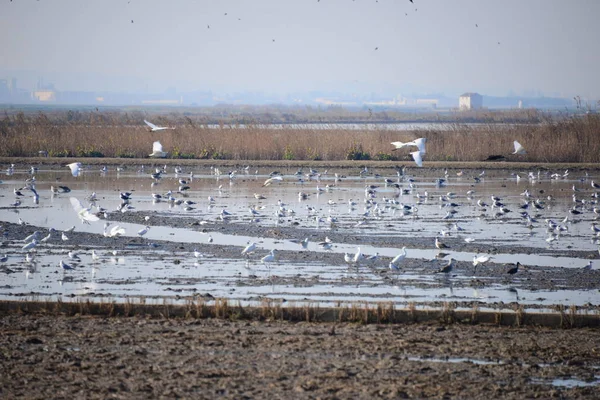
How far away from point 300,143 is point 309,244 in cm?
2413

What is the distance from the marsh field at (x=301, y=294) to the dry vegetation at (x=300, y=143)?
27.8ft

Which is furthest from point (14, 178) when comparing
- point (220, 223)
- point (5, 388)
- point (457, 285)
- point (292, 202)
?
point (5, 388)

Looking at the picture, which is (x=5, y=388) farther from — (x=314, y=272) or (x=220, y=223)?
(x=220, y=223)

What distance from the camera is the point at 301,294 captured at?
13.1 meters

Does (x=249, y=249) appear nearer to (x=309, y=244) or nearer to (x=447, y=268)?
(x=309, y=244)

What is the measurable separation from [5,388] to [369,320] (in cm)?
485

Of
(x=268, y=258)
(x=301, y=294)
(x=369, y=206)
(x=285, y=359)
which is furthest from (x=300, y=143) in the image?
(x=285, y=359)

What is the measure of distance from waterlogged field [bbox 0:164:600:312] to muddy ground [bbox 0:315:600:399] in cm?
152

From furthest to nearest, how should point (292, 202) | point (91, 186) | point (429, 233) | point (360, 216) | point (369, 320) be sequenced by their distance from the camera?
point (91, 186) < point (292, 202) < point (360, 216) < point (429, 233) < point (369, 320)

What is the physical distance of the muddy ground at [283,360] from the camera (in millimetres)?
8352

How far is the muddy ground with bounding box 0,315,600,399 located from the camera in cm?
835

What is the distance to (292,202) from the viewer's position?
27.3 metres

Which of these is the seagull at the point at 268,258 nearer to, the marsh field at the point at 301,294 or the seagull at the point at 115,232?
the marsh field at the point at 301,294

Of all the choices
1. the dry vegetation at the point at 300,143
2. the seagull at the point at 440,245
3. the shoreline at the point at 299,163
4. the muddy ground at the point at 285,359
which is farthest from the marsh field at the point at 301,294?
the dry vegetation at the point at 300,143
